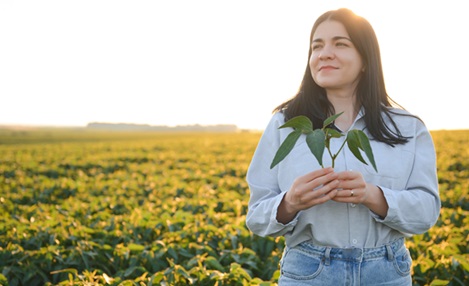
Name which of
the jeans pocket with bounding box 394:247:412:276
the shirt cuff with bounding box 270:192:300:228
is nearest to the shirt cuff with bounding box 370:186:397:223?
the jeans pocket with bounding box 394:247:412:276

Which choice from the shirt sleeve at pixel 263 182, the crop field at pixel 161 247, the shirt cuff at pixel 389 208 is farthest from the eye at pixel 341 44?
the crop field at pixel 161 247

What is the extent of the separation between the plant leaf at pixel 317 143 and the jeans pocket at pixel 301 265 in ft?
1.70

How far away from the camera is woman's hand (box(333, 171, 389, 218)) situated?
186 centimetres

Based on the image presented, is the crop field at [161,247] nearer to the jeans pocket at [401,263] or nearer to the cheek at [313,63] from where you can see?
the jeans pocket at [401,263]

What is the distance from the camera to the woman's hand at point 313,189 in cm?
184

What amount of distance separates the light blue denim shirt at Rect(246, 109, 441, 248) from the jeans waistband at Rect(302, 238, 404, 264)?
0.8 inches

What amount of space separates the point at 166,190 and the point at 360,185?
277 inches

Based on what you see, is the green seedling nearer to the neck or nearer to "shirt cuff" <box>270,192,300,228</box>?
"shirt cuff" <box>270,192,300,228</box>

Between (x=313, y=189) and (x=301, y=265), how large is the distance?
0.40m

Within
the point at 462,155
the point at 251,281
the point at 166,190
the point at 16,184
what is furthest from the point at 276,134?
the point at 462,155

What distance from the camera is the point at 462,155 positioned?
14.2 metres

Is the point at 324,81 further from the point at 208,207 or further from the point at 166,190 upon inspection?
the point at 166,190

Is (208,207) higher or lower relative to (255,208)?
lower

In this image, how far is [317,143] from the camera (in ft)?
5.83
